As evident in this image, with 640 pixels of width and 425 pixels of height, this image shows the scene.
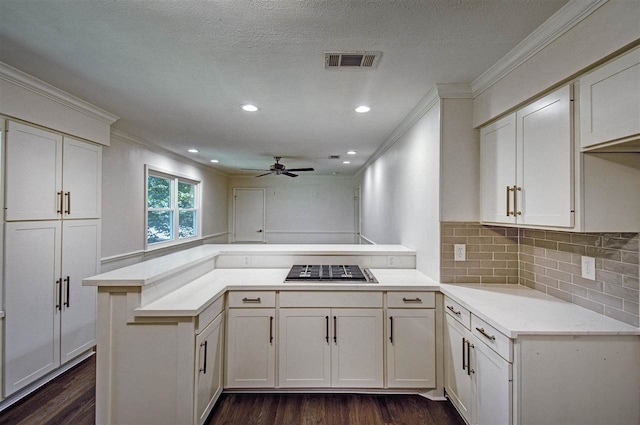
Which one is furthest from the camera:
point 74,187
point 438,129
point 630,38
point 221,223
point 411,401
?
point 221,223

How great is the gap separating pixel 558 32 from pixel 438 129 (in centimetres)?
93

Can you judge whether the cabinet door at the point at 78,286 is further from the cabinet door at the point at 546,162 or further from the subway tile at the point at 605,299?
the subway tile at the point at 605,299

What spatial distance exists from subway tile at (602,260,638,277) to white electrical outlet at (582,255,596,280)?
6cm

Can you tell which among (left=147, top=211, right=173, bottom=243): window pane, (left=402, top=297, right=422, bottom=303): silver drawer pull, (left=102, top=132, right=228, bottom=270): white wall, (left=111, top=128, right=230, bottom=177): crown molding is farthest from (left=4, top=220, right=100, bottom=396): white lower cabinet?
(left=402, top=297, right=422, bottom=303): silver drawer pull

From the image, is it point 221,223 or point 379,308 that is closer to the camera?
point 379,308

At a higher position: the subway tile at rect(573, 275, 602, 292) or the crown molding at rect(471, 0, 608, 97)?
the crown molding at rect(471, 0, 608, 97)

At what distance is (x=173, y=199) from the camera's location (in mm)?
5031

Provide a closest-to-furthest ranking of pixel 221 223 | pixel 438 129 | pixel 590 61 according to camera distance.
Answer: pixel 590 61 → pixel 438 129 → pixel 221 223

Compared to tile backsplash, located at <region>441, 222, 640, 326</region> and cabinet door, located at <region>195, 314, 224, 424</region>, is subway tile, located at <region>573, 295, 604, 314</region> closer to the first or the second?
tile backsplash, located at <region>441, 222, 640, 326</region>

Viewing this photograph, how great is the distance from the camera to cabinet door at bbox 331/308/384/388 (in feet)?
7.28

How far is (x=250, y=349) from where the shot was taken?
222 centimetres

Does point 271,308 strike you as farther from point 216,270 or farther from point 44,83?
point 44,83

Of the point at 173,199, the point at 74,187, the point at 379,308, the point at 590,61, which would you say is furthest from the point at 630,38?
the point at 173,199

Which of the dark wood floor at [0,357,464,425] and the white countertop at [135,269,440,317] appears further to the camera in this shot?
the dark wood floor at [0,357,464,425]
